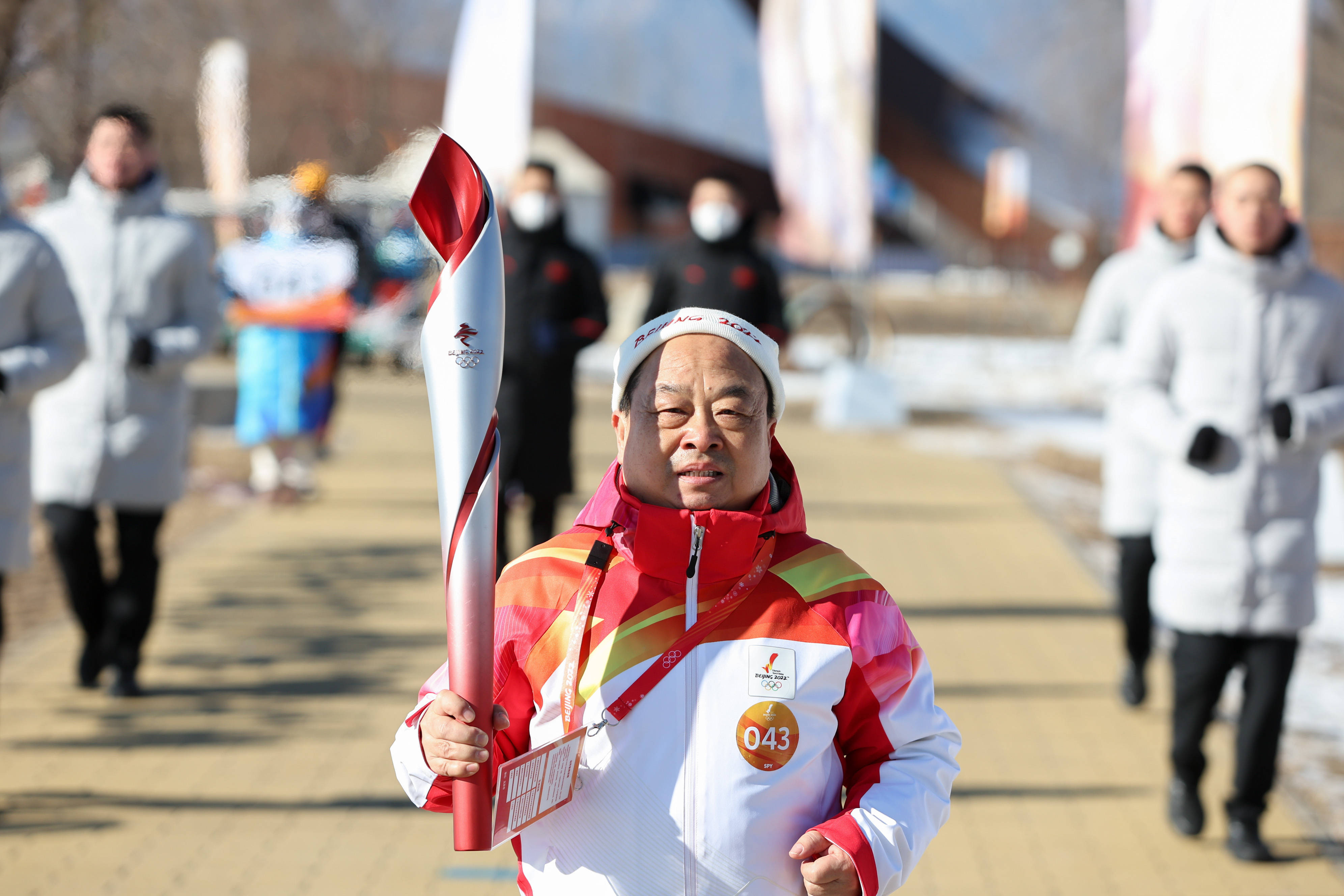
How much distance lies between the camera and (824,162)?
14.8m

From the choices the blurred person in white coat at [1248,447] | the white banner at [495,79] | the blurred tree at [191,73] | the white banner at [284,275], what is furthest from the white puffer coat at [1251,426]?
the white banner at [495,79]

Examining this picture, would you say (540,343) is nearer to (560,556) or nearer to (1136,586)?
(1136,586)

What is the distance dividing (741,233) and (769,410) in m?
5.10

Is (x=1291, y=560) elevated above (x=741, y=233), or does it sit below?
below

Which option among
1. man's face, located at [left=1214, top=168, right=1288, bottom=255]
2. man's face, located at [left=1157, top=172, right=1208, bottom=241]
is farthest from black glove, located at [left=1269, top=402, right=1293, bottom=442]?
man's face, located at [left=1157, top=172, right=1208, bottom=241]

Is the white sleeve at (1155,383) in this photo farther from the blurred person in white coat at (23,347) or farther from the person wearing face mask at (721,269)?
the blurred person in white coat at (23,347)

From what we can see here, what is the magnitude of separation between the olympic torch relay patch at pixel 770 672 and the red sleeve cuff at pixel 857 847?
18 centimetres

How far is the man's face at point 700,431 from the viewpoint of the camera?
218cm

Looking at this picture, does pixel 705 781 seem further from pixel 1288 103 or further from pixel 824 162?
pixel 824 162

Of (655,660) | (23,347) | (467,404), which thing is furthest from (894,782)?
(23,347)

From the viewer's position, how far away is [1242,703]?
4578 mm

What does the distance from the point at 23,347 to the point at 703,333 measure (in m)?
3.21

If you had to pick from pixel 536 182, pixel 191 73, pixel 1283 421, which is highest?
pixel 191 73

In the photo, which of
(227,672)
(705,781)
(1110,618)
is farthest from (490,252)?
(1110,618)
